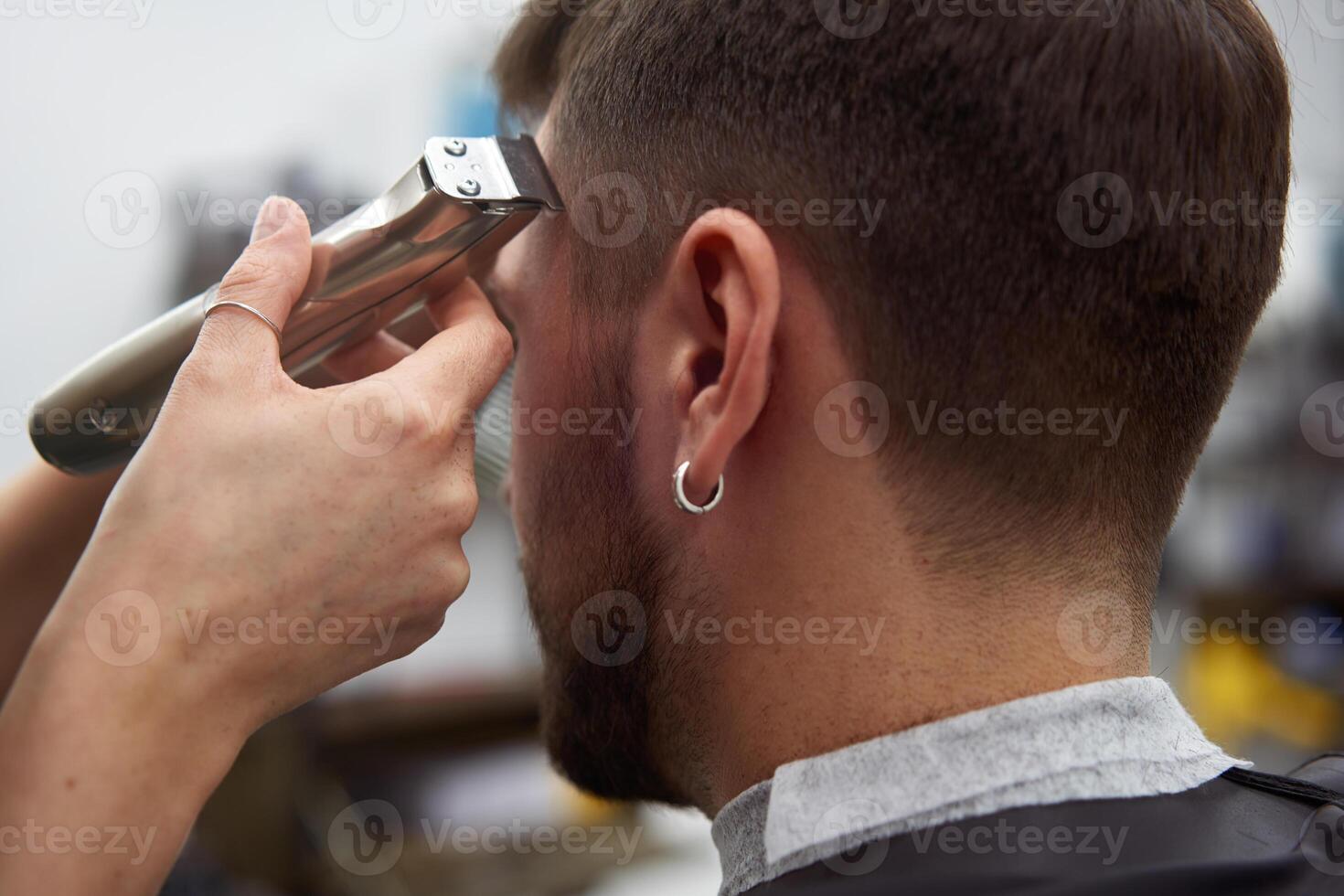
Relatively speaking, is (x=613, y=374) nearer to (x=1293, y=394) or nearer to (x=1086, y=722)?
(x=1086, y=722)

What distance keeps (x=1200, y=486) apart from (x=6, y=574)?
2.79 metres

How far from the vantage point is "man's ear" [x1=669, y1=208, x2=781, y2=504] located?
0.57 meters

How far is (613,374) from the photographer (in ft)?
2.25

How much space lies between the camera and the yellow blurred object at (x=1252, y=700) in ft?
7.63
